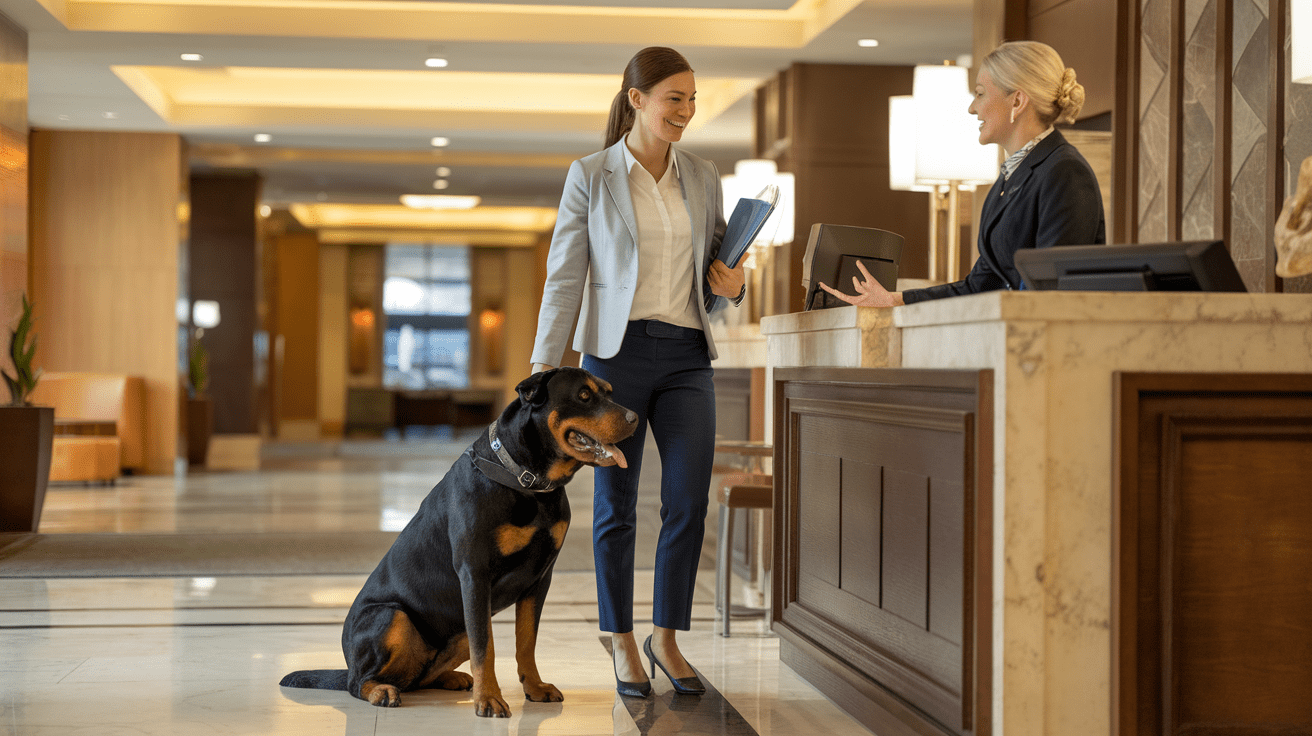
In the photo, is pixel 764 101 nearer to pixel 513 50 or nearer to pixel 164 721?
pixel 513 50

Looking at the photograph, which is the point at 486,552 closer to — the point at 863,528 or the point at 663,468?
the point at 663,468

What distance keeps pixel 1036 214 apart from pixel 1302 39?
66 cm

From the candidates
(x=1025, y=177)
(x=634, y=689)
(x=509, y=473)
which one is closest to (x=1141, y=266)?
(x=1025, y=177)

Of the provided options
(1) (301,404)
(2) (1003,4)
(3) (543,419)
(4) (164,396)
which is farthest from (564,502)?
(1) (301,404)

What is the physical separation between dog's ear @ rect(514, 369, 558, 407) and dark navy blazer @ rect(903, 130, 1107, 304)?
0.80 meters

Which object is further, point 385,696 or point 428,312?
point 428,312

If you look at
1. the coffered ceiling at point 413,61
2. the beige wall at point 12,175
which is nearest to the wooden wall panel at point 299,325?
the coffered ceiling at point 413,61

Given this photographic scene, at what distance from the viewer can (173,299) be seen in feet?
34.6

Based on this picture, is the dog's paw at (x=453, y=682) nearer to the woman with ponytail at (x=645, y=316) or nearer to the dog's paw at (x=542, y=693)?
the dog's paw at (x=542, y=693)

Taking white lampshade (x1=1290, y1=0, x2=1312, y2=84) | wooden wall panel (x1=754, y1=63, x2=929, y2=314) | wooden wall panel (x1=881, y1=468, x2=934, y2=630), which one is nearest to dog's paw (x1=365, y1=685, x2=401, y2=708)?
wooden wall panel (x1=881, y1=468, x2=934, y2=630)

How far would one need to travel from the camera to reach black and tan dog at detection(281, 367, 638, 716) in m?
2.56

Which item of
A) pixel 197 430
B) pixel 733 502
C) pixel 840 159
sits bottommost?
pixel 197 430

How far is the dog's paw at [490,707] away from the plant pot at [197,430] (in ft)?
30.6

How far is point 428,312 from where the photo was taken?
20.5 metres
